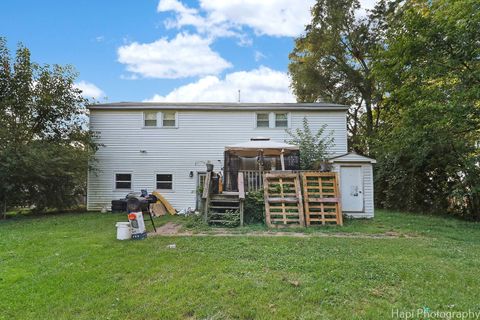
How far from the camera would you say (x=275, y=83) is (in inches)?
898

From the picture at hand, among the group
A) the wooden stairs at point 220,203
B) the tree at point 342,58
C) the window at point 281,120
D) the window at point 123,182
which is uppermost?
the tree at point 342,58

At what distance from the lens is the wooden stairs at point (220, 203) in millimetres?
7957

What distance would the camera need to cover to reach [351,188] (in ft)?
31.5

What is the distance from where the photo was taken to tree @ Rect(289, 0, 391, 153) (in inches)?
719

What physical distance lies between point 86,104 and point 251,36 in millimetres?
9956

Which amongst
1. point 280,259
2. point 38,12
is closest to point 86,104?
point 38,12

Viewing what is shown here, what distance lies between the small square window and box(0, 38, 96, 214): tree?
10.8 ft

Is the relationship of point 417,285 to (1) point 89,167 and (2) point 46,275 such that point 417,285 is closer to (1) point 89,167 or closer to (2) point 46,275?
(2) point 46,275

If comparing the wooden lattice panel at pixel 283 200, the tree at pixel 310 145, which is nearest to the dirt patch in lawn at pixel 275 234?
the wooden lattice panel at pixel 283 200

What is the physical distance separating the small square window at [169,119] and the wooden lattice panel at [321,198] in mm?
6908

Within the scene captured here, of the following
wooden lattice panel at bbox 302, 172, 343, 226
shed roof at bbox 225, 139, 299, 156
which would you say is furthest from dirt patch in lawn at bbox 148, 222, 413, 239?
shed roof at bbox 225, 139, 299, 156

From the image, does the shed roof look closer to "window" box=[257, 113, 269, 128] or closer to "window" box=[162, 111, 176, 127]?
"window" box=[257, 113, 269, 128]

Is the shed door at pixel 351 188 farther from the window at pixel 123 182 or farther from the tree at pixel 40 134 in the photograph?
the tree at pixel 40 134

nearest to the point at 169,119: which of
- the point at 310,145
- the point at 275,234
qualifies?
the point at 310,145
